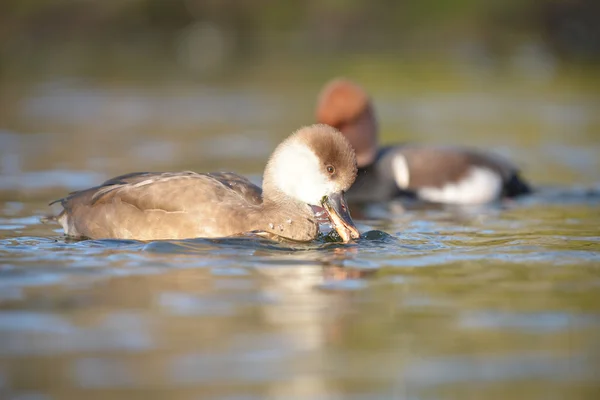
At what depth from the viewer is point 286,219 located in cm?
792

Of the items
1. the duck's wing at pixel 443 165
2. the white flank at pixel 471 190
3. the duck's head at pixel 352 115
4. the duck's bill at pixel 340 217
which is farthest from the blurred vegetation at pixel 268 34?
the duck's bill at pixel 340 217

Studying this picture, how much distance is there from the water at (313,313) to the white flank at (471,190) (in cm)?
165

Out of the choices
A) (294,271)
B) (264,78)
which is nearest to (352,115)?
(294,271)

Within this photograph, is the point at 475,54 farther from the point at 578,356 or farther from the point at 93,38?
the point at 578,356

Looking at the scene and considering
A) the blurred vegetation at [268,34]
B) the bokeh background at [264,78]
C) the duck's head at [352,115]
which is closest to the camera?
the duck's head at [352,115]

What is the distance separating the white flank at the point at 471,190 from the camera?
11656 mm

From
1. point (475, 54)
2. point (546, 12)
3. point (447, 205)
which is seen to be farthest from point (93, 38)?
point (447, 205)

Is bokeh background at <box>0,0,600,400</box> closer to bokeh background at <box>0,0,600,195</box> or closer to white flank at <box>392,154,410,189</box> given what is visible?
bokeh background at <box>0,0,600,195</box>

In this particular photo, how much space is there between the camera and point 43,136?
16.3 m

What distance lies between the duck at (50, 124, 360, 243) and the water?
189 mm

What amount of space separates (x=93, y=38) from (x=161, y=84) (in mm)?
8660

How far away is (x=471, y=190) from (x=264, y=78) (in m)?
13.0

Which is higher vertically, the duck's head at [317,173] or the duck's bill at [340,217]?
the duck's head at [317,173]

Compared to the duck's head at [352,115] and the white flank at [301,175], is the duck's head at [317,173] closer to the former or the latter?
the white flank at [301,175]
